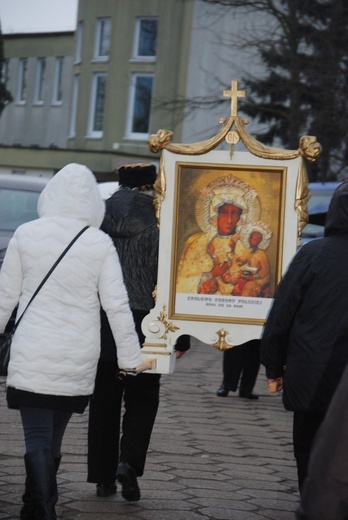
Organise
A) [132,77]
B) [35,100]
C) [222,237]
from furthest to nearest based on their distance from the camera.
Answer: [35,100], [132,77], [222,237]

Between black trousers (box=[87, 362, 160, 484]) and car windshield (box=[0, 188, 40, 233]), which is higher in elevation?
car windshield (box=[0, 188, 40, 233])

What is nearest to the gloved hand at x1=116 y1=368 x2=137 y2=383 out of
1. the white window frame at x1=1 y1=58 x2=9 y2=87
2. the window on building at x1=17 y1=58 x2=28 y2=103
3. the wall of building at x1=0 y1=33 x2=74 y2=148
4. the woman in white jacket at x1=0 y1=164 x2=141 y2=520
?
the woman in white jacket at x1=0 y1=164 x2=141 y2=520

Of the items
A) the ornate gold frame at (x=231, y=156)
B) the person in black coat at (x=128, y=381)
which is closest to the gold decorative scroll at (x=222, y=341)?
the ornate gold frame at (x=231, y=156)

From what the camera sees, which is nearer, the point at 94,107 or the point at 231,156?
the point at 231,156

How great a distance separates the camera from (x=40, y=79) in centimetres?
5403

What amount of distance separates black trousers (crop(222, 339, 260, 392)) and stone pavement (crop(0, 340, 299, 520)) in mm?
207

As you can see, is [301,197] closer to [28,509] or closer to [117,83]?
[28,509]

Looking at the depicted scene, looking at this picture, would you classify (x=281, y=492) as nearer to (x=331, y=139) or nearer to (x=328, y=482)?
(x=328, y=482)

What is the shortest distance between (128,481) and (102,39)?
40.1 metres

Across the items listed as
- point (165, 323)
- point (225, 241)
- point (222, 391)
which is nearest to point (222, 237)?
point (225, 241)

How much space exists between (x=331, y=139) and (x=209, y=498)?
2012 cm

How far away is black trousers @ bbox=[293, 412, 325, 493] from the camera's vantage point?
5664mm

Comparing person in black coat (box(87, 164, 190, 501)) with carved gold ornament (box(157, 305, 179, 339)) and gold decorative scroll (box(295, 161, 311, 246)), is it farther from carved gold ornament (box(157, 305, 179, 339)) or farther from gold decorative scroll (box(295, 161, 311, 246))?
gold decorative scroll (box(295, 161, 311, 246))

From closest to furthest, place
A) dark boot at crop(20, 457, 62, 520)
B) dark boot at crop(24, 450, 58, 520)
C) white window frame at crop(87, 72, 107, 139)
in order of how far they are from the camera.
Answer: dark boot at crop(24, 450, 58, 520)
dark boot at crop(20, 457, 62, 520)
white window frame at crop(87, 72, 107, 139)
